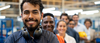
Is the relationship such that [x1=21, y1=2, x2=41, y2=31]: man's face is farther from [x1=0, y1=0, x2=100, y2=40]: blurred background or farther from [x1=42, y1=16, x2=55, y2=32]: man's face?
[x1=0, y1=0, x2=100, y2=40]: blurred background

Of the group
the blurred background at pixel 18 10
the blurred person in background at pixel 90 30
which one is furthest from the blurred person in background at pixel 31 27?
the blurred background at pixel 18 10

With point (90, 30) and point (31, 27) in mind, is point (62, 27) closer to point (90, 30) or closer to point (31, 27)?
point (31, 27)

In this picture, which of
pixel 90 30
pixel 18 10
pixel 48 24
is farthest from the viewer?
pixel 18 10

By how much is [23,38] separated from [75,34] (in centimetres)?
224

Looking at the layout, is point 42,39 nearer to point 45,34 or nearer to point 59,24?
point 45,34

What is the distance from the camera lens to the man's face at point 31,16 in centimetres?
102

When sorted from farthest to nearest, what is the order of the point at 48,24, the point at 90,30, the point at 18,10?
the point at 18,10 < the point at 90,30 < the point at 48,24

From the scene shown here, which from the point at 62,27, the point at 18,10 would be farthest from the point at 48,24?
the point at 18,10

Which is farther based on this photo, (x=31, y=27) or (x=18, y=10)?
(x=18, y=10)

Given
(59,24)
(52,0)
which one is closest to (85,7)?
(52,0)

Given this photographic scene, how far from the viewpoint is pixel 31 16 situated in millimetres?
1026

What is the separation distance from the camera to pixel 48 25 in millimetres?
1843

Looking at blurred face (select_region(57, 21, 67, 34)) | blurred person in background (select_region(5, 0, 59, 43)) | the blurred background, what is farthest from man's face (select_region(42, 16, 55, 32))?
the blurred background

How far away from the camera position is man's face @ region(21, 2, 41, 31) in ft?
3.35
